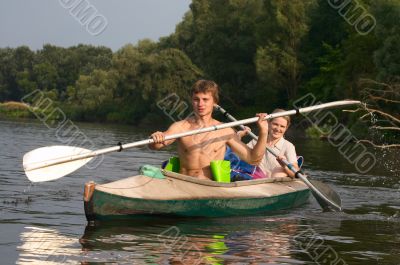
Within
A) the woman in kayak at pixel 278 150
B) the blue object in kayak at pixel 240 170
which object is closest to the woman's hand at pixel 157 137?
the blue object in kayak at pixel 240 170

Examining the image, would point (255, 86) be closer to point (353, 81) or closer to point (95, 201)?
point (353, 81)

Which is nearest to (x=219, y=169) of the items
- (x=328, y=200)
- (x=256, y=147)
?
(x=256, y=147)

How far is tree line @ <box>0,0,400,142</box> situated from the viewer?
40.9m

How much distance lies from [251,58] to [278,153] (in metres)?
43.1

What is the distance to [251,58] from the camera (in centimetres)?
5394

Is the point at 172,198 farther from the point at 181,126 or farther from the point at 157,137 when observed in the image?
the point at 181,126

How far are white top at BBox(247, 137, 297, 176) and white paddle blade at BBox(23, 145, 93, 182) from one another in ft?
11.5

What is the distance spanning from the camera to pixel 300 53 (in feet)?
157

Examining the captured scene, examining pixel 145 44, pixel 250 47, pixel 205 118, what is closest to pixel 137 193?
pixel 205 118

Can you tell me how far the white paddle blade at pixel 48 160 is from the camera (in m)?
8.14

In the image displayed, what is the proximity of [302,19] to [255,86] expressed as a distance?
632 cm

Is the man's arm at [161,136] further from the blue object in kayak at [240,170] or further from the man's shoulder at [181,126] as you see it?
the blue object in kayak at [240,170]

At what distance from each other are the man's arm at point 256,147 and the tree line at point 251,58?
25947mm

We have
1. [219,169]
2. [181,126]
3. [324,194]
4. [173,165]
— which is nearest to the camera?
[181,126]
